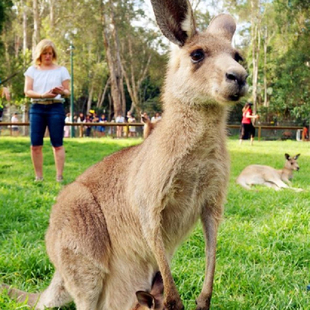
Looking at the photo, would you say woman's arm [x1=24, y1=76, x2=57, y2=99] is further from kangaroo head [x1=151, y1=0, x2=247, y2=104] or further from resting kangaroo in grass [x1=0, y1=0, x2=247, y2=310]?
kangaroo head [x1=151, y1=0, x2=247, y2=104]

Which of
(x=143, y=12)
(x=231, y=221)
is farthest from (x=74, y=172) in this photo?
(x=143, y=12)

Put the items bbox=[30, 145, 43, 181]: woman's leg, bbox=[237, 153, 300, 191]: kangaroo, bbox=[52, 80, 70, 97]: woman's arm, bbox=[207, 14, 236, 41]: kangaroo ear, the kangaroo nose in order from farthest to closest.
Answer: bbox=[237, 153, 300, 191]: kangaroo, bbox=[30, 145, 43, 181]: woman's leg, bbox=[52, 80, 70, 97]: woman's arm, bbox=[207, 14, 236, 41]: kangaroo ear, the kangaroo nose

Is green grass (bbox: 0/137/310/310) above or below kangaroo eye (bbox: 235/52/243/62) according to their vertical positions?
below

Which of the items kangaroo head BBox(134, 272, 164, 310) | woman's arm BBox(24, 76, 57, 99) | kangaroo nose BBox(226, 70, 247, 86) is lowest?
kangaroo head BBox(134, 272, 164, 310)

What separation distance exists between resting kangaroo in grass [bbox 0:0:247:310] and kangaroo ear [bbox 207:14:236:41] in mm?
13

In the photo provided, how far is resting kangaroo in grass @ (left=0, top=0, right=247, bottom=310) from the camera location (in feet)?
5.02

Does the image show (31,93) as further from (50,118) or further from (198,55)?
(198,55)

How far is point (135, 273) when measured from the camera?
5.66ft

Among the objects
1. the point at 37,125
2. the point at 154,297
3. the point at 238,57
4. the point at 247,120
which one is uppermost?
the point at 238,57

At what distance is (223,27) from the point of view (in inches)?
73.2

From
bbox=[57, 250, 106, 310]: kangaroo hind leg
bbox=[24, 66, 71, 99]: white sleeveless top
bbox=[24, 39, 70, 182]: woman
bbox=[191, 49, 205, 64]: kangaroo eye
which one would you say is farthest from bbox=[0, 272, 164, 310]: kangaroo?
bbox=[24, 66, 71, 99]: white sleeveless top

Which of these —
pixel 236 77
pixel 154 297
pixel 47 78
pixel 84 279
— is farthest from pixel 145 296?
pixel 47 78

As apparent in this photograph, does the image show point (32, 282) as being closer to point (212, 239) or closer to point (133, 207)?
point (133, 207)

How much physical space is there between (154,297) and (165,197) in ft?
1.39
